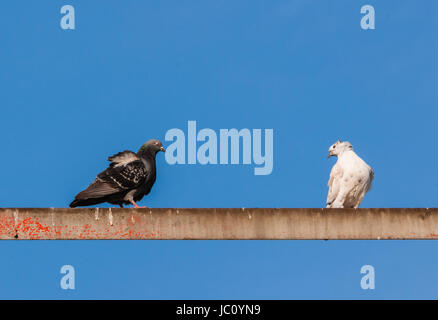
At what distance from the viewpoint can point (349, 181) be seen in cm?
1019

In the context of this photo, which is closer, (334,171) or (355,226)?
(355,226)

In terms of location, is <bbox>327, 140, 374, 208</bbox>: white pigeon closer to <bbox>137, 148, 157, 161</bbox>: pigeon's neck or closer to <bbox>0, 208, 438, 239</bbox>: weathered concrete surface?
<bbox>137, 148, 157, 161</bbox>: pigeon's neck

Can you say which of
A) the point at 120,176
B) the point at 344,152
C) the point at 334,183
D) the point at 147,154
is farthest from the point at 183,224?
the point at 344,152

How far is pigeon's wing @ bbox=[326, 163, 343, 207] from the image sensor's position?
1041 cm

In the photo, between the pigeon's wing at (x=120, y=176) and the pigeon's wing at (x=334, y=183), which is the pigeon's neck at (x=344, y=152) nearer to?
the pigeon's wing at (x=334, y=183)

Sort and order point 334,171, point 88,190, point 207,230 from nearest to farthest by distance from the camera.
Result: point 207,230, point 88,190, point 334,171

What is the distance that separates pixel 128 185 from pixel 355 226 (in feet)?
13.6

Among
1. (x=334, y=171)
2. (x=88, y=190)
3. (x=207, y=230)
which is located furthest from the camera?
(x=334, y=171)

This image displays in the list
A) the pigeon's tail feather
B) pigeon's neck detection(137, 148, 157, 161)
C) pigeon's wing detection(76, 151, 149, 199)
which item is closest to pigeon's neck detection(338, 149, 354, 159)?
pigeon's neck detection(137, 148, 157, 161)

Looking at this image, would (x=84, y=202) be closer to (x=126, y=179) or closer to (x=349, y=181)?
(x=126, y=179)

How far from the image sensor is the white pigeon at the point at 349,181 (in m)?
10.2

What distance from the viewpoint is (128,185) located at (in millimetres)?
10062
